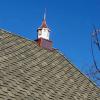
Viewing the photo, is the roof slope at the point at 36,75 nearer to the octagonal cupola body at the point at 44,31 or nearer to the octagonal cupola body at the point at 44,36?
the octagonal cupola body at the point at 44,36

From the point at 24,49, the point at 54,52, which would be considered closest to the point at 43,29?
the point at 54,52

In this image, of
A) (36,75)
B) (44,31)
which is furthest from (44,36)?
(36,75)

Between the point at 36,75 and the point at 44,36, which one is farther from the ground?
the point at 44,36

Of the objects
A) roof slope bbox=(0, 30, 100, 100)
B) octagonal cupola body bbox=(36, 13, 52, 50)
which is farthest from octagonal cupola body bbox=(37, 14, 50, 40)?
roof slope bbox=(0, 30, 100, 100)

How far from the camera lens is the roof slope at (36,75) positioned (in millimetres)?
13070

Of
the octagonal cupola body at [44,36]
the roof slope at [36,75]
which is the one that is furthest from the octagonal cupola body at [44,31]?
the roof slope at [36,75]

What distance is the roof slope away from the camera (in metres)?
13.1

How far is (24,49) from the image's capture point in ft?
54.3

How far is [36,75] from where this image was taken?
14875mm

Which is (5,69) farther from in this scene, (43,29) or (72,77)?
(43,29)

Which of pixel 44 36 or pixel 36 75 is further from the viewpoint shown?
pixel 44 36

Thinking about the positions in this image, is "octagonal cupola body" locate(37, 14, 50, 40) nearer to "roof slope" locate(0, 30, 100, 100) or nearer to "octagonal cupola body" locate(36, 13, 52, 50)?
"octagonal cupola body" locate(36, 13, 52, 50)

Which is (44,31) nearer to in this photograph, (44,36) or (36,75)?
(44,36)

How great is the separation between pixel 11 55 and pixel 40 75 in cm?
126
